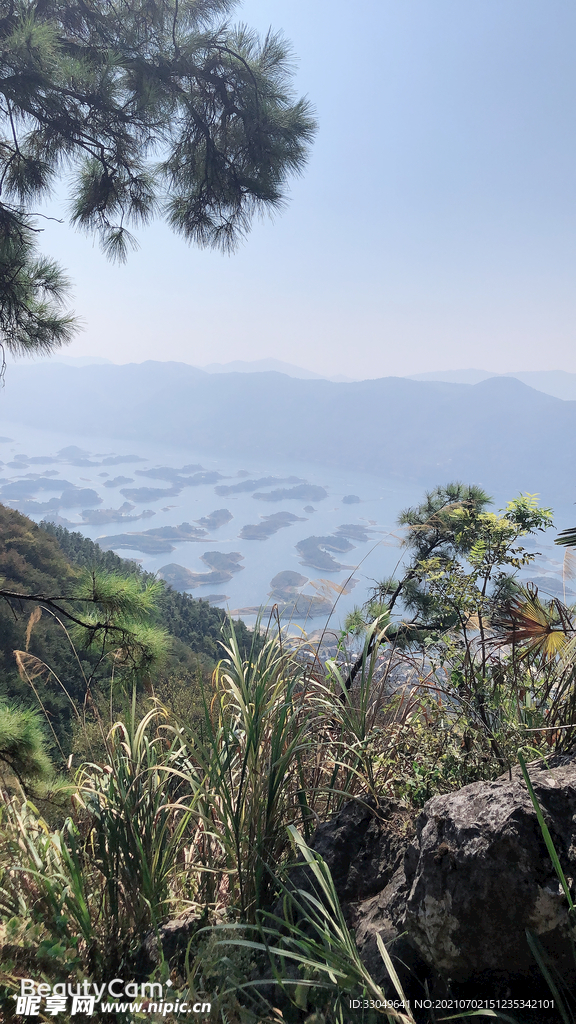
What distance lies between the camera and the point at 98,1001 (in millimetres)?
954

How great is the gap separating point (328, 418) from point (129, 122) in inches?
5435

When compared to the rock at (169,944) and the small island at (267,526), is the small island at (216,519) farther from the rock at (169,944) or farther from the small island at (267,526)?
the rock at (169,944)

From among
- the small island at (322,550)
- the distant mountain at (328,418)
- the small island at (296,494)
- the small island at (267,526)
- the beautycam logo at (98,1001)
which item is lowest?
the beautycam logo at (98,1001)

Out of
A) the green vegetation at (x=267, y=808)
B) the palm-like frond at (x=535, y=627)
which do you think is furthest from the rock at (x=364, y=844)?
the palm-like frond at (x=535, y=627)

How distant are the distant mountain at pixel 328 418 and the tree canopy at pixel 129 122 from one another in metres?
100

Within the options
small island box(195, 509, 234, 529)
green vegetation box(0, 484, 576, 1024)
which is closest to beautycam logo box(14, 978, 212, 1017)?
green vegetation box(0, 484, 576, 1024)

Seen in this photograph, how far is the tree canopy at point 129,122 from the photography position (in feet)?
7.29

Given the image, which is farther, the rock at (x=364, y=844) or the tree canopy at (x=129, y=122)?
the tree canopy at (x=129, y=122)

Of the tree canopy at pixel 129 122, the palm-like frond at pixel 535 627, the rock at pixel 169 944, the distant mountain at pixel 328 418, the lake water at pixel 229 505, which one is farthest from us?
the distant mountain at pixel 328 418

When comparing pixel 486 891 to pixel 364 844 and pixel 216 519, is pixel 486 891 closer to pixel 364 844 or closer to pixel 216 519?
pixel 364 844

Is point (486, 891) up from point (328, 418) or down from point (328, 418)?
down

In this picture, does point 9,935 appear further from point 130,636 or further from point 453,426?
point 453,426

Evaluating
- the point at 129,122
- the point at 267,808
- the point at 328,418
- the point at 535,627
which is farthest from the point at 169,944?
the point at 328,418

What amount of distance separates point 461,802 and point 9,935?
101 cm
